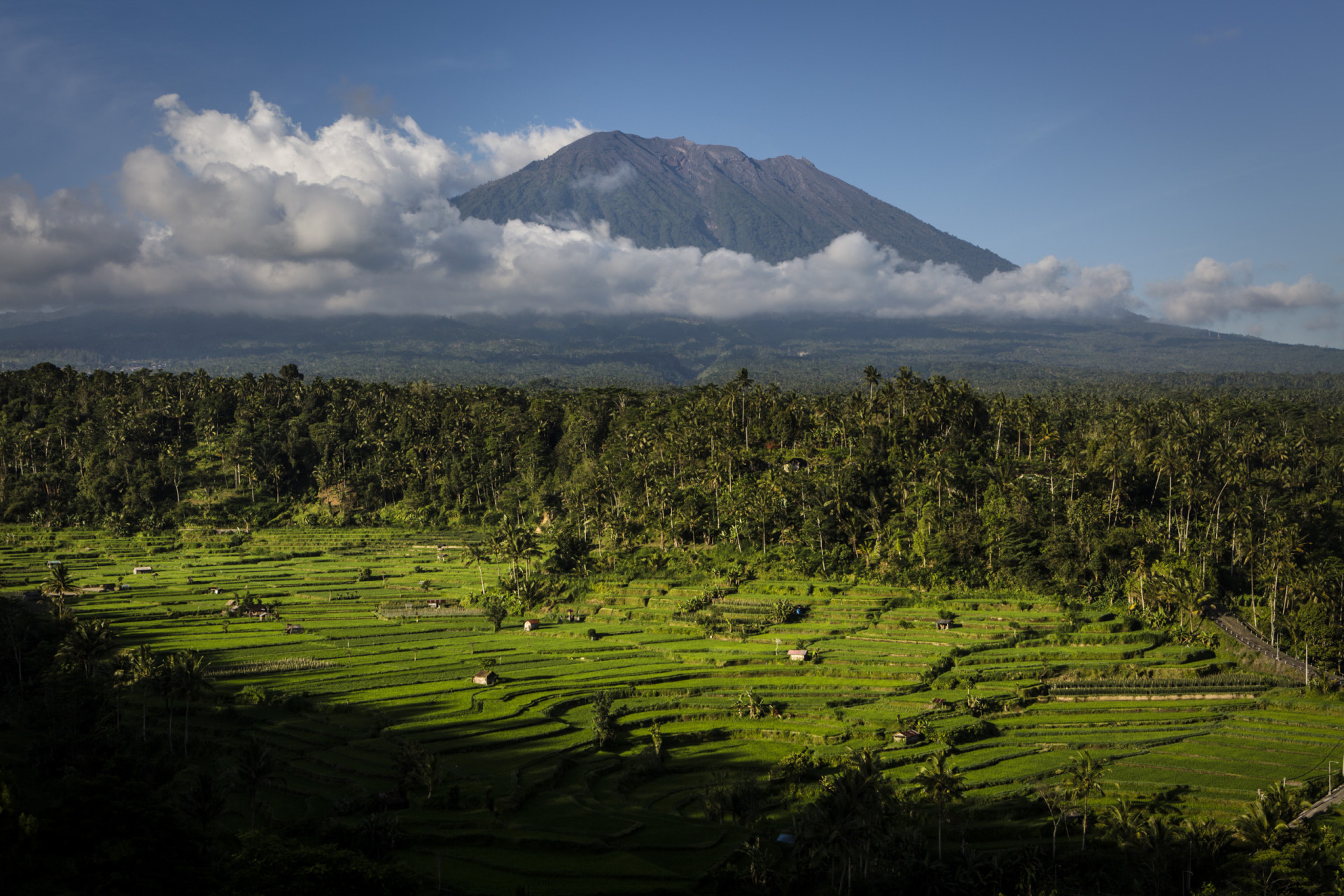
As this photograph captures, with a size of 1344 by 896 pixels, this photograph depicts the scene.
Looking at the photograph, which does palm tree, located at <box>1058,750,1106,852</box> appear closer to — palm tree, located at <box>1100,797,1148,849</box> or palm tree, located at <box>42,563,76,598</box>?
palm tree, located at <box>1100,797,1148,849</box>

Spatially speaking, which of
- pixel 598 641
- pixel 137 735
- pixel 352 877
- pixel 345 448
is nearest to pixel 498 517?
pixel 345 448

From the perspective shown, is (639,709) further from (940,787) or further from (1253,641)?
(1253,641)

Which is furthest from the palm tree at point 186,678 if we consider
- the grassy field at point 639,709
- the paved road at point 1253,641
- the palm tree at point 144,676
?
the paved road at point 1253,641

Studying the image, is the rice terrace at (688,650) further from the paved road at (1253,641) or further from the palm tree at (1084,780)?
the paved road at (1253,641)

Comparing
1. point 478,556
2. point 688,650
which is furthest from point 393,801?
point 478,556

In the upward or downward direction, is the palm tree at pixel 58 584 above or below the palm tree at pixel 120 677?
above

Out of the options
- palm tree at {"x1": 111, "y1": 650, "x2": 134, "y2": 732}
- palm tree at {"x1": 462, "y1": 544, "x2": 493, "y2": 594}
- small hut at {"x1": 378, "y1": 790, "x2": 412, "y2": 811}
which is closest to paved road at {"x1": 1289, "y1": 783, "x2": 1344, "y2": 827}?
small hut at {"x1": 378, "y1": 790, "x2": 412, "y2": 811}
